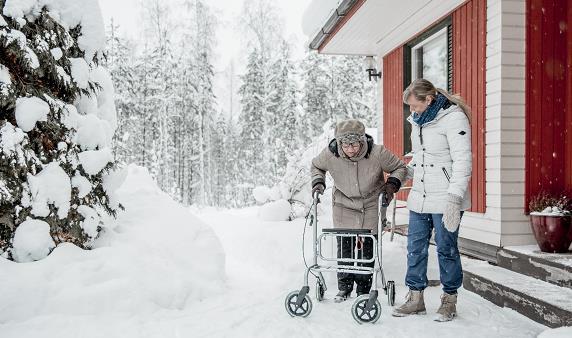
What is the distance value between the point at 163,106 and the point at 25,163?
72.9 ft

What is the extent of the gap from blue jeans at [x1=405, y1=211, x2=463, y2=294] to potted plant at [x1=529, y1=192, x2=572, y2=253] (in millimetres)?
1405

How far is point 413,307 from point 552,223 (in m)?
1.79

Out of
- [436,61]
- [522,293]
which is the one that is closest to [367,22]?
[436,61]

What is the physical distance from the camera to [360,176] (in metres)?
4.30

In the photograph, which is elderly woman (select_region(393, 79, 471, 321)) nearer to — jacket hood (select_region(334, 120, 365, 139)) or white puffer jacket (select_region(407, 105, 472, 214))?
white puffer jacket (select_region(407, 105, 472, 214))

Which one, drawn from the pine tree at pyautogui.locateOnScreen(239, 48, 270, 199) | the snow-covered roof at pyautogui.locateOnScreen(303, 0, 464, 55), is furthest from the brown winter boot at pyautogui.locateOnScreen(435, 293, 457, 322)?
the pine tree at pyautogui.locateOnScreen(239, 48, 270, 199)

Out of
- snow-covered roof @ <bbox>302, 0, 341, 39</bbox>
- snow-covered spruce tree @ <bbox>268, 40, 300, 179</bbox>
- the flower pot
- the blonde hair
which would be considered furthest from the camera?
snow-covered spruce tree @ <bbox>268, 40, 300, 179</bbox>

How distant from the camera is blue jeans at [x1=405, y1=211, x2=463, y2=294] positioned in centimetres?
376

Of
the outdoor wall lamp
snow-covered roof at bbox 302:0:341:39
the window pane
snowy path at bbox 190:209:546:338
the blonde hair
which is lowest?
snowy path at bbox 190:209:546:338

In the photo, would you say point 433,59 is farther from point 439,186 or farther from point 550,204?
point 439,186

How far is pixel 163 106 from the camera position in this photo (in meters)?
25.4

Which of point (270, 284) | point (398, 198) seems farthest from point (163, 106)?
point (270, 284)

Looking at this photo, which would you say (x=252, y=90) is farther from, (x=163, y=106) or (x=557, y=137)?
(x=557, y=137)

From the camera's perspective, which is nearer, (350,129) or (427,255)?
(427,255)
